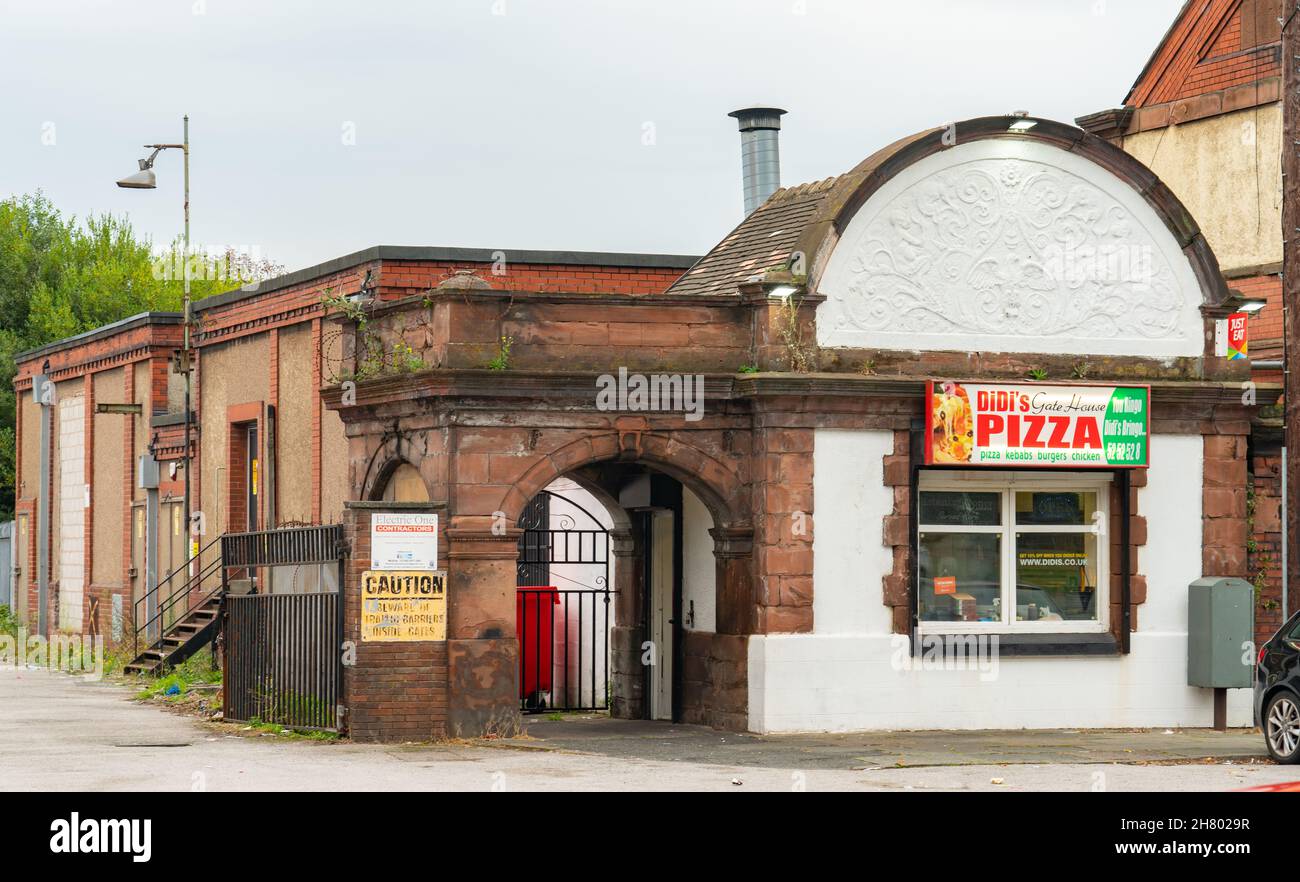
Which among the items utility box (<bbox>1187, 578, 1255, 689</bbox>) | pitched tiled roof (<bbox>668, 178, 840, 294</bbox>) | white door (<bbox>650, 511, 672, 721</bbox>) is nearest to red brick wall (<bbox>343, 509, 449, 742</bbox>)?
white door (<bbox>650, 511, 672, 721</bbox>)

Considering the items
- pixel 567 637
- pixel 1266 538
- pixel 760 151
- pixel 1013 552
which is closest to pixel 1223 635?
pixel 1266 538

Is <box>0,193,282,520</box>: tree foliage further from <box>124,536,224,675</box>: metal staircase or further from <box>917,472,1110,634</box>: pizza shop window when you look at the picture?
<box>917,472,1110,634</box>: pizza shop window

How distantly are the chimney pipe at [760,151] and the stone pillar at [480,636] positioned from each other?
13.5m

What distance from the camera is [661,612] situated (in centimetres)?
2219

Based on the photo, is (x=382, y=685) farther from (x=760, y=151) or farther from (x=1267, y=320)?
(x=760, y=151)

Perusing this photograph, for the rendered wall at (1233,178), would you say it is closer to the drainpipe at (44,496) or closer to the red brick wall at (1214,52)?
the red brick wall at (1214,52)

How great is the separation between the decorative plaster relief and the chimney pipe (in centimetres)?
1068

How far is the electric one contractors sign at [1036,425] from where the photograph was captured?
1980cm

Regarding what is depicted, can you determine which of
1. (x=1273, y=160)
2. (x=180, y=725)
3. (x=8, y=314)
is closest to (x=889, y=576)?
(x=180, y=725)

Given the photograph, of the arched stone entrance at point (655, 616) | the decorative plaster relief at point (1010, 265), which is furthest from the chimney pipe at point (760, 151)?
the decorative plaster relief at point (1010, 265)

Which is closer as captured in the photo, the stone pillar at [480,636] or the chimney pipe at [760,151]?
the stone pillar at [480,636]

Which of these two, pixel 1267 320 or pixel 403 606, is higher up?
pixel 1267 320

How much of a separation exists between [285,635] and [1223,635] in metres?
9.66

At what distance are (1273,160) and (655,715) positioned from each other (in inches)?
450
